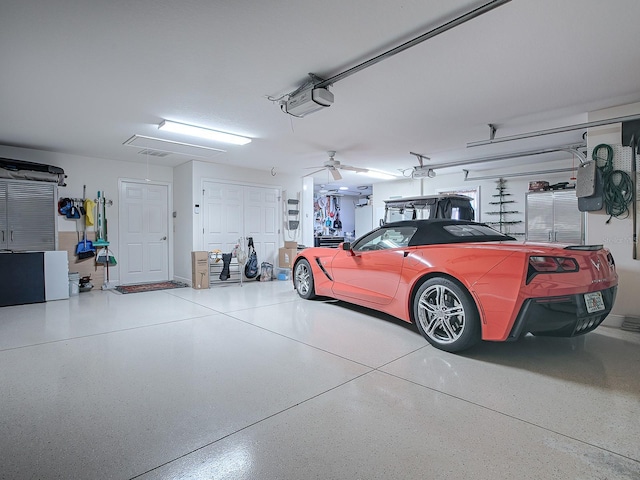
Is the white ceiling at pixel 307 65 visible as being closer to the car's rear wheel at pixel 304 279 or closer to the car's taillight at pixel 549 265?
the car's taillight at pixel 549 265

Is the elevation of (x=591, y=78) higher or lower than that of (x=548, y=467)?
higher

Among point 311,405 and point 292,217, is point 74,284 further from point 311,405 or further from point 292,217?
point 311,405

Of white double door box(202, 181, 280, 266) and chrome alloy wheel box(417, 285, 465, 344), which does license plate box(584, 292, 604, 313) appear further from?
white double door box(202, 181, 280, 266)

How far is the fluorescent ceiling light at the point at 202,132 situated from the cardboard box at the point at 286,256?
3086mm

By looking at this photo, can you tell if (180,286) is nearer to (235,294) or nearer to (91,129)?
(235,294)

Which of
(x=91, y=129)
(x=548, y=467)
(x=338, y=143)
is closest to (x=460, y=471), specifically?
(x=548, y=467)

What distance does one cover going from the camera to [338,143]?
5414 millimetres

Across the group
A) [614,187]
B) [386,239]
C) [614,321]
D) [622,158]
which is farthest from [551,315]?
[622,158]

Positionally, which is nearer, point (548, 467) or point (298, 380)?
point (548, 467)

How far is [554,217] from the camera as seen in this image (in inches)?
232

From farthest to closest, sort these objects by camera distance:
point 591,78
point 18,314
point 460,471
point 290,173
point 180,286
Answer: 1. point 290,173
2. point 180,286
3. point 18,314
4. point 591,78
5. point 460,471

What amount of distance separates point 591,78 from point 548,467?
11.1ft

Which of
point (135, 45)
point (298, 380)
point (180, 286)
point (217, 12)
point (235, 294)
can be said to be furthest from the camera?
point (180, 286)

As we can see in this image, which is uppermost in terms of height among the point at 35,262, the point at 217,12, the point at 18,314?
the point at 217,12
